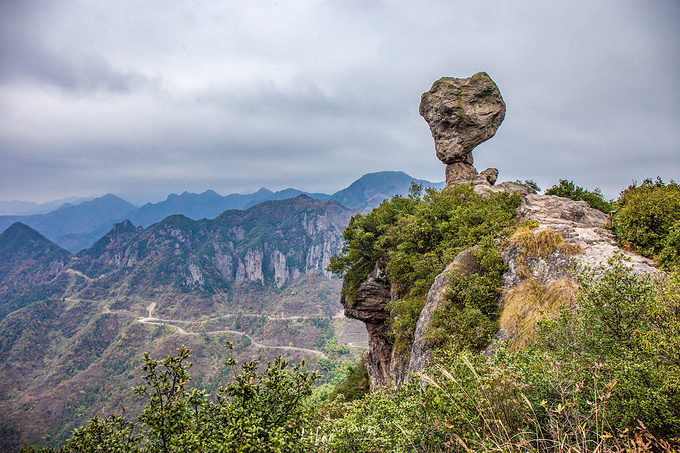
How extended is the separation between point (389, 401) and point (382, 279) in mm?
18160

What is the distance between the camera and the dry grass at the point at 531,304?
9141mm

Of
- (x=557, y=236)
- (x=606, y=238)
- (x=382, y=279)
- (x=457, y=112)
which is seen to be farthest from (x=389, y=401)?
(x=457, y=112)

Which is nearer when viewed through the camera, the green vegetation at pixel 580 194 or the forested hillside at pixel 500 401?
the forested hillside at pixel 500 401

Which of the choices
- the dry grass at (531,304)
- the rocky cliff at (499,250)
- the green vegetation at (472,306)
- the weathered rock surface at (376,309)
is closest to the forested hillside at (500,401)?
the dry grass at (531,304)

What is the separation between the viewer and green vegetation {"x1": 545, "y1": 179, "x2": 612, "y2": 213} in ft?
69.5

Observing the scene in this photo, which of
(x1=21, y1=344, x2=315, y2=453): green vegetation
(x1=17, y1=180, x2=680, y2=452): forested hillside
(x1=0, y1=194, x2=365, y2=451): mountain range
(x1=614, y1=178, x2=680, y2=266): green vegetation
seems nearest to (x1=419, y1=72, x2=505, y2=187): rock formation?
(x1=614, y1=178, x2=680, y2=266): green vegetation

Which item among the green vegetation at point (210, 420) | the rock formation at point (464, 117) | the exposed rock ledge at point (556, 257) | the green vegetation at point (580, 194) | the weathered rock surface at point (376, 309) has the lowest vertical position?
the weathered rock surface at point (376, 309)

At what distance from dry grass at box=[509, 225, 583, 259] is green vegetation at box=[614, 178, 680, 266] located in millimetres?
1756

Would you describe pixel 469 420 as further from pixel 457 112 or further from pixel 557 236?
pixel 457 112

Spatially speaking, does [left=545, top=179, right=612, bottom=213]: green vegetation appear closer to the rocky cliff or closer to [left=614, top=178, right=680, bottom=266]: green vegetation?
the rocky cliff

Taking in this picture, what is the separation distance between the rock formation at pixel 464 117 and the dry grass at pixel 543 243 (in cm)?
1752

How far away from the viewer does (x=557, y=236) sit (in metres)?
11.6

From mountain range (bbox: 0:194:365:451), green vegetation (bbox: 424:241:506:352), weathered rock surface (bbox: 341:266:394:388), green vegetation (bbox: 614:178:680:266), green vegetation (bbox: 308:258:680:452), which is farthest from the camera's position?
mountain range (bbox: 0:194:365:451)

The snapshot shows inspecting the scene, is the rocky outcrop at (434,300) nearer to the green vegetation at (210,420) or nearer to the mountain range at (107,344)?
the green vegetation at (210,420)
